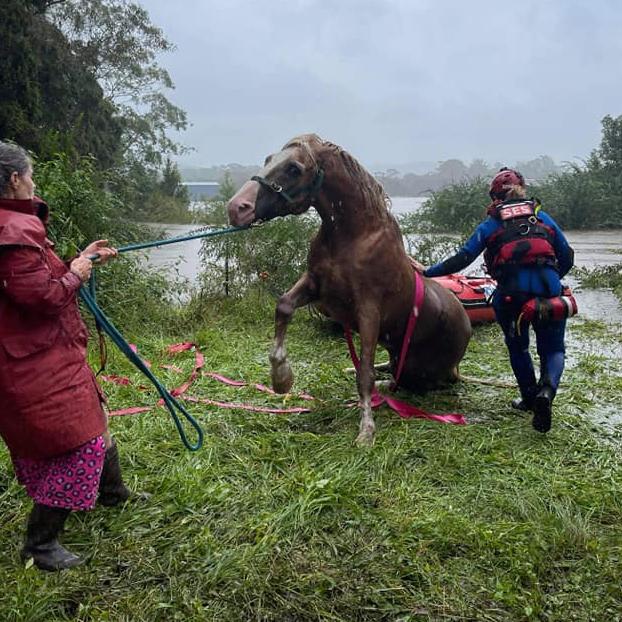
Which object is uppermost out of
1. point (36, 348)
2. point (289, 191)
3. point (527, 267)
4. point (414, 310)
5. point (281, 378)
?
point (289, 191)

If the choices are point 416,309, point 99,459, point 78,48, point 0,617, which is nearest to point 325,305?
point 416,309

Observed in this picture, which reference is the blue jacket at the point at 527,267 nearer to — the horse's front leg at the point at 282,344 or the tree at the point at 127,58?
the horse's front leg at the point at 282,344

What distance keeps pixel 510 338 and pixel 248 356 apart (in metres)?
2.59

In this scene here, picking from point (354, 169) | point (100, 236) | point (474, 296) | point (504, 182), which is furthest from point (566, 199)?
point (354, 169)

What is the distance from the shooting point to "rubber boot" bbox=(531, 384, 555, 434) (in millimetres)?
3801

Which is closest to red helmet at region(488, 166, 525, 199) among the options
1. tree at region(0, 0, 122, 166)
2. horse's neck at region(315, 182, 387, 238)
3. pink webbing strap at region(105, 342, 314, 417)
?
horse's neck at region(315, 182, 387, 238)

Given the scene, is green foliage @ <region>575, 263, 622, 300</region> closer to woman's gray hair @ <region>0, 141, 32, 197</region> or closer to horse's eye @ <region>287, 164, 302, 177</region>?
horse's eye @ <region>287, 164, 302, 177</region>

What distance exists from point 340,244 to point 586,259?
35.1ft

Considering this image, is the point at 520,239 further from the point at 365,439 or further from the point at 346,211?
the point at 365,439

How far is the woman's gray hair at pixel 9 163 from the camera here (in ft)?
7.71

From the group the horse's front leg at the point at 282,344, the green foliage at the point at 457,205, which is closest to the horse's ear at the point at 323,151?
the horse's front leg at the point at 282,344

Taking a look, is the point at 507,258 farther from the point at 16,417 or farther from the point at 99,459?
the point at 16,417

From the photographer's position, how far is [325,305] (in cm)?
405

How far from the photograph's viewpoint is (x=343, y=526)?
9.16 feet
